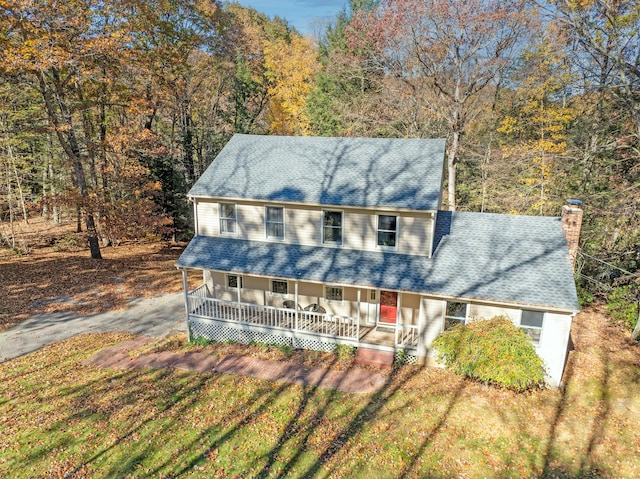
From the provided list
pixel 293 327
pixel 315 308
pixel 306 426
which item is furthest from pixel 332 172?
pixel 306 426

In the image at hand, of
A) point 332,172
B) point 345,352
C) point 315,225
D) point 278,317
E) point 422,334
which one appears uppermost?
point 332,172

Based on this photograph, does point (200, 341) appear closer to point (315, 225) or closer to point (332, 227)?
point (315, 225)

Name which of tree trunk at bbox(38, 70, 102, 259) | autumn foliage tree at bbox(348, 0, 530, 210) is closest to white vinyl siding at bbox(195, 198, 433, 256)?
tree trunk at bbox(38, 70, 102, 259)

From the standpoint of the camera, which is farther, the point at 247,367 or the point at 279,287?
the point at 279,287

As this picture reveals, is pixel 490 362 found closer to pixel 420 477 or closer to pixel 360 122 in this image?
pixel 420 477

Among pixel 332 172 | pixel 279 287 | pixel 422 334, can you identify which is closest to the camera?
pixel 422 334

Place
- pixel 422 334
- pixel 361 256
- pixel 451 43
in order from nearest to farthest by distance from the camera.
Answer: pixel 422 334
pixel 361 256
pixel 451 43

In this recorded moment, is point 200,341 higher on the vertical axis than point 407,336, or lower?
lower
